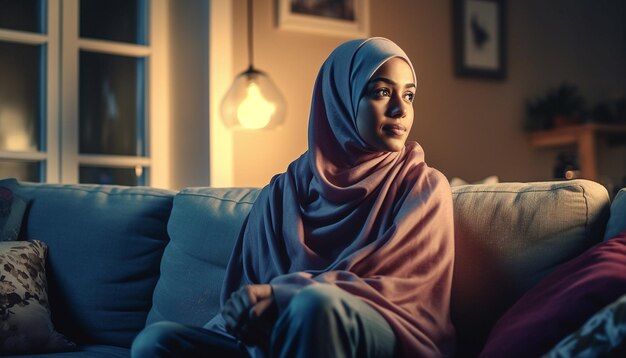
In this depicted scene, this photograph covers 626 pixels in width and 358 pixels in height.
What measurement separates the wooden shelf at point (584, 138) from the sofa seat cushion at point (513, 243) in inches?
107

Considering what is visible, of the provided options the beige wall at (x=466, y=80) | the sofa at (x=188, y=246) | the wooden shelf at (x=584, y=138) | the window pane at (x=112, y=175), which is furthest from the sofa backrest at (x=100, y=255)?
the wooden shelf at (x=584, y=138)

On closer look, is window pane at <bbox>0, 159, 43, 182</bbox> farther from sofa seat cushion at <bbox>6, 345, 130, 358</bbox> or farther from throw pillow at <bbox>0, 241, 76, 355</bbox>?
sofa seat cushion at <bbox>6, 345, 130, 358</bbox>

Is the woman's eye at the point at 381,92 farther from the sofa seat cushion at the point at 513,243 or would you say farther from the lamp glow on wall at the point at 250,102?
the lamp glow on wall at the point at 250,102

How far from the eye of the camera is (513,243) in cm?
151

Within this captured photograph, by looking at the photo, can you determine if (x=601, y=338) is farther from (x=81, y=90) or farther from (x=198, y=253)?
(x=81, y=90)

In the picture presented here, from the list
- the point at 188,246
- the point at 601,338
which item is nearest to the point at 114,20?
the point at 188,246

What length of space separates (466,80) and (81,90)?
6.81ft

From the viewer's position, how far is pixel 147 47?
11.1 feet

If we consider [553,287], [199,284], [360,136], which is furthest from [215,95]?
[553,287]

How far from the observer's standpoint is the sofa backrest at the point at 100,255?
2.03m

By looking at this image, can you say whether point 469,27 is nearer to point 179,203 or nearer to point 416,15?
point 416,15

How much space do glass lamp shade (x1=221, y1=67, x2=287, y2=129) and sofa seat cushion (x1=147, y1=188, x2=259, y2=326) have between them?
3.55 feet

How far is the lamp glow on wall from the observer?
3.12 meters

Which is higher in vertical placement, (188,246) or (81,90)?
(81,90)
